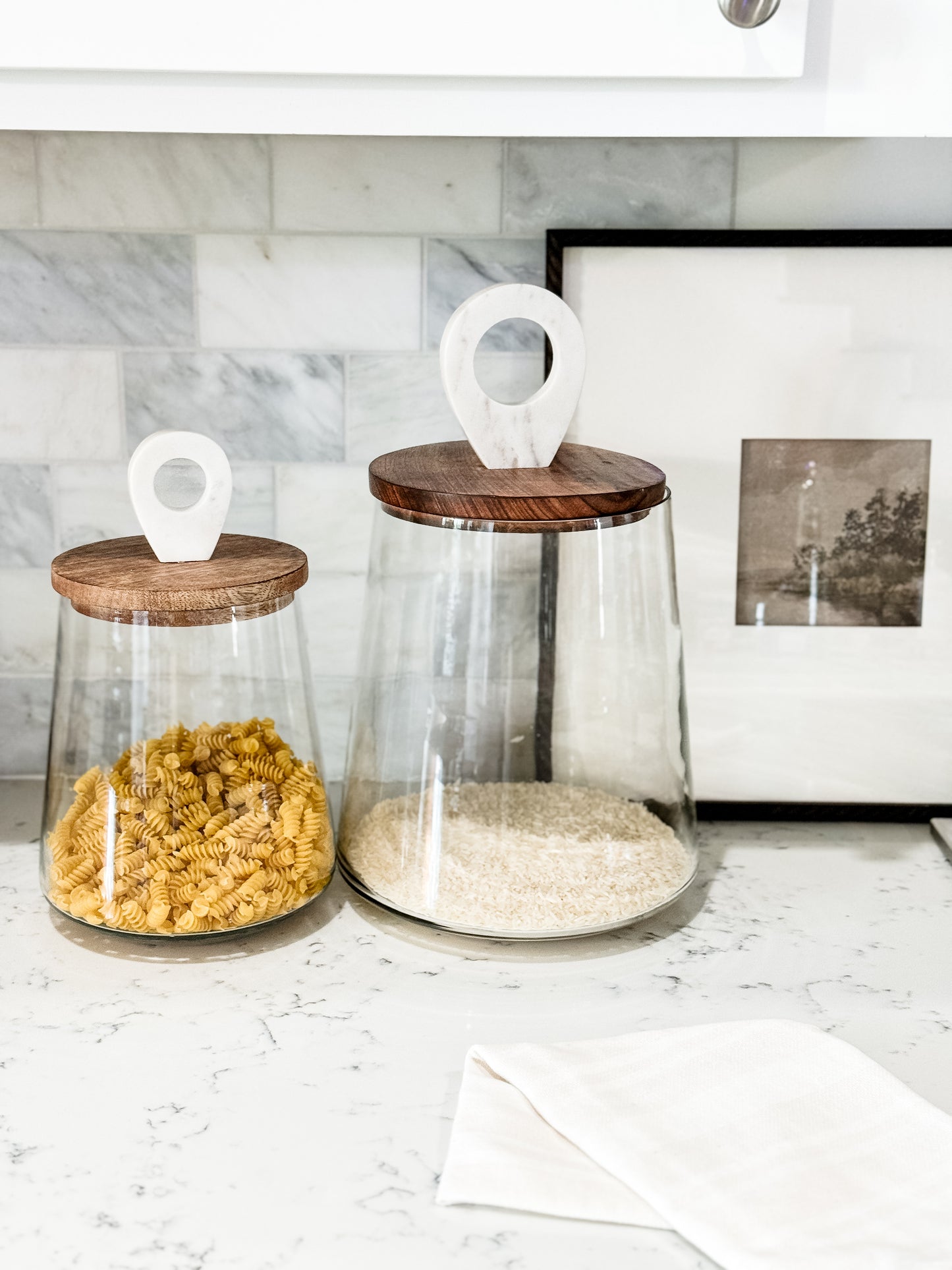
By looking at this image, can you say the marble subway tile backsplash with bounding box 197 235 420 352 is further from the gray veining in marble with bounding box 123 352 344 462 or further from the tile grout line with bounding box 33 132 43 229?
the tile grout line with bounding box 33 132 43 229

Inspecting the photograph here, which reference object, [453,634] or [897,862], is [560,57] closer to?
[453,634]

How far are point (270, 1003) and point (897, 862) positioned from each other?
544 millimetres

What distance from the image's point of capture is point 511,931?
0.83 m

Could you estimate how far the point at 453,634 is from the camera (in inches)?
35.2

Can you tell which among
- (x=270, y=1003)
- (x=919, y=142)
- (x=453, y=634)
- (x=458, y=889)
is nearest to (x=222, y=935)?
(x=270, y=1003)

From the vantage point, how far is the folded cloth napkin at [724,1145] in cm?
59

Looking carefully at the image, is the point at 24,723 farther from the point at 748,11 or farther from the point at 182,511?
the point at 748,11

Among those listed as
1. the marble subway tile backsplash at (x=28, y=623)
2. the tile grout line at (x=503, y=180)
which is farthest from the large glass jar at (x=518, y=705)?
the marble subway tile backsplash at (x=28, y=623)

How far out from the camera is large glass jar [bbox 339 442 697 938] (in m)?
0.83

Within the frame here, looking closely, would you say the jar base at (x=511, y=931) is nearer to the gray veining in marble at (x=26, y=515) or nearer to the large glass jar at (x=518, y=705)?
the large glass jar at (x=518, y=705)

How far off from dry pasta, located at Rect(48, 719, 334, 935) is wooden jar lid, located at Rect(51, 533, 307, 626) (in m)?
0.12

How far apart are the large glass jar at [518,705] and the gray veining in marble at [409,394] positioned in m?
0.12

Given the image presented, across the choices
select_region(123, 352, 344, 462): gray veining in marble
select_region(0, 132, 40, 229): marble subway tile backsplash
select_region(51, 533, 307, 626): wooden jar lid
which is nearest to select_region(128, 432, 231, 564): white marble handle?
select_region(51, 533, 307, 626): wooden jar lid

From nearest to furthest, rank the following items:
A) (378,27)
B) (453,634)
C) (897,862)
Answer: (378,27) → (453,634) → (897,862)
